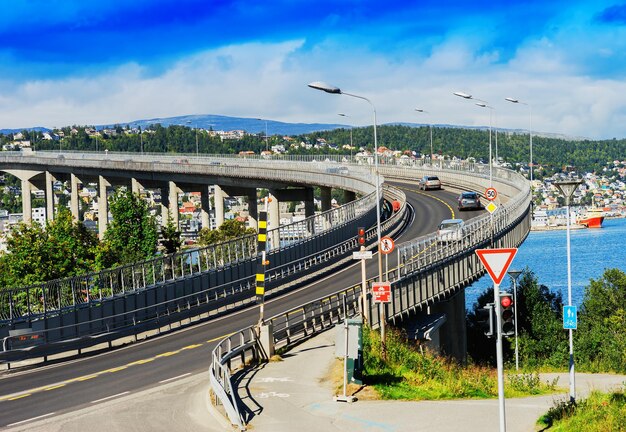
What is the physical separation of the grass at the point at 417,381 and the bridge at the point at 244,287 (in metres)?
4.07

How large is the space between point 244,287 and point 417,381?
825 inches

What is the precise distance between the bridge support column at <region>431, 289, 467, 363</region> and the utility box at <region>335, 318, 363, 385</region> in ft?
90.2

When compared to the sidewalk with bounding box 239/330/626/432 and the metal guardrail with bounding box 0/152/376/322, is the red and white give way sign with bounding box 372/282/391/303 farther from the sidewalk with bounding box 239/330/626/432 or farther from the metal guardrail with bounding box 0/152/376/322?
the metal guardrail with bounding box 0/152/376/322

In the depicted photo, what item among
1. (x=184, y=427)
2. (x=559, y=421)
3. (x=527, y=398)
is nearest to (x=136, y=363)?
(x=184, y=427)

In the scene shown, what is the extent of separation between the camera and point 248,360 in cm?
2975

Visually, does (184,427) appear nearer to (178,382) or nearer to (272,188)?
(178,382)

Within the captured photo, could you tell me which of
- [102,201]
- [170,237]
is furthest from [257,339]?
[102,201]

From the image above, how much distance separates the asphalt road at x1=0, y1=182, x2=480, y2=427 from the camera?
25266 mm

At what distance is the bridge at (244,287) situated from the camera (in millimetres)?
34250

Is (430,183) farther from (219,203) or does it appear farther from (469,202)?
(219,203)

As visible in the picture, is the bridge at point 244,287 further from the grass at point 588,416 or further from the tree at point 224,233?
the tree at point 224,233

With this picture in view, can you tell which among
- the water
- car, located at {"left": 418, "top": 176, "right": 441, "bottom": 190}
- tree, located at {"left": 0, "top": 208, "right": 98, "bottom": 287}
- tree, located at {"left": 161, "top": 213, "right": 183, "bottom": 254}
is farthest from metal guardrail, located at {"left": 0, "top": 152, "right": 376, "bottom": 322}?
the water

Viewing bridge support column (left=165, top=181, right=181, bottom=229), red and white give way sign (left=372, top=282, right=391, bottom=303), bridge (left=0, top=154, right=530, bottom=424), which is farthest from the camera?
bridge support column (left=165, top=181, right=181, bottom=229)

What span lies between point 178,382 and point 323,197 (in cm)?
7728
